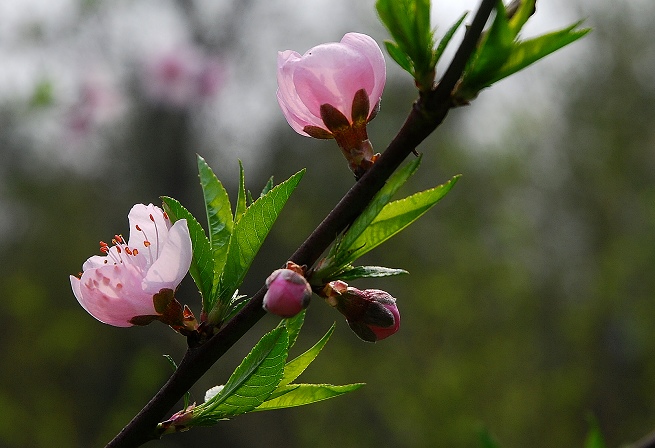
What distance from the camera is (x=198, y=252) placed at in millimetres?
621

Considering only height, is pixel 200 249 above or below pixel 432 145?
above

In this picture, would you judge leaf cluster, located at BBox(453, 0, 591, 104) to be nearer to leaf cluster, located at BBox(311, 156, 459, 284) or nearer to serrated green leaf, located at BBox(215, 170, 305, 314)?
leaf cluster, located at BBox(311, 156, 459, 284)

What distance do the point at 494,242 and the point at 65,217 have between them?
4.31 m

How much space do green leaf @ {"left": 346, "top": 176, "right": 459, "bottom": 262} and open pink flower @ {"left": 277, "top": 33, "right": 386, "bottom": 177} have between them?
0.04 meters

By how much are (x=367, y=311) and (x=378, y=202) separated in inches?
5.0

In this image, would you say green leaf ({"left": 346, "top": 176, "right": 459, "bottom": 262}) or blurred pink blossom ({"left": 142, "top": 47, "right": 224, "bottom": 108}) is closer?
green leaf ({"left": 346, "top": 176, "right": 459, "bottom": 262})

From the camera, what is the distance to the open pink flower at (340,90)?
58 centimetres

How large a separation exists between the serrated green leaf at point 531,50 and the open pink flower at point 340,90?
5.7 inches

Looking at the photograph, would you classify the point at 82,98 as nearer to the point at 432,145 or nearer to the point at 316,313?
the point at 316,313

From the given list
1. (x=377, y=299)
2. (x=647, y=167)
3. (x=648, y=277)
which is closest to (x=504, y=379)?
(x=648, y=277)

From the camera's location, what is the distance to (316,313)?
627 centimetres

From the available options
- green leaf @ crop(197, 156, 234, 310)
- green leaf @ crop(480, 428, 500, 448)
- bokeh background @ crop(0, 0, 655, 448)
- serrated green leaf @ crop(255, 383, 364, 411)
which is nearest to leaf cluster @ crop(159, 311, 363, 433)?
serrated green leaf @ crop(255, 383, 364, 411)

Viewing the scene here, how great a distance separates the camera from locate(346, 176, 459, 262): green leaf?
56 centimetres

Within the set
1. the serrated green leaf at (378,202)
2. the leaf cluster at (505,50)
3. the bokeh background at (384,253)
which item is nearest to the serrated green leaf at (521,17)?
the leaf cluster at (505,50)
